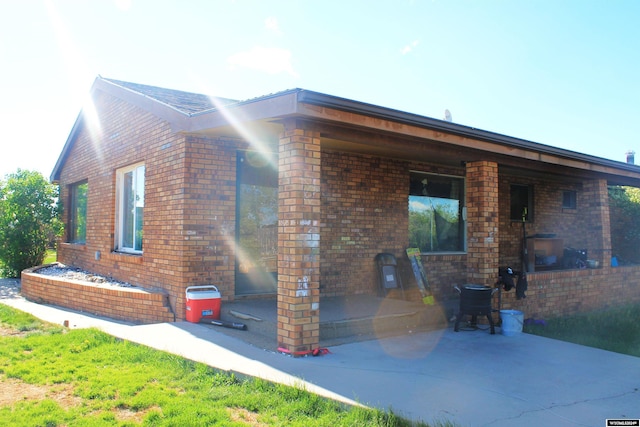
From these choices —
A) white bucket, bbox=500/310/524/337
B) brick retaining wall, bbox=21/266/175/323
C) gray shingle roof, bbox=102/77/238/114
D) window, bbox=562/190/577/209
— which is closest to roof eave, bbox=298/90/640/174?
white bucket, bbox=500/310/524/337

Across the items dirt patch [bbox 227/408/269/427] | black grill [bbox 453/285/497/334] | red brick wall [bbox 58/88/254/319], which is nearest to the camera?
dirt patch [bbox 227/408/269/427]

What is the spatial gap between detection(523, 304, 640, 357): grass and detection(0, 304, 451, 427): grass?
4638 mm

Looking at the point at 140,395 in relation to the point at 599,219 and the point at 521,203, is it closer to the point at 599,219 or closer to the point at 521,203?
the point at 599,219

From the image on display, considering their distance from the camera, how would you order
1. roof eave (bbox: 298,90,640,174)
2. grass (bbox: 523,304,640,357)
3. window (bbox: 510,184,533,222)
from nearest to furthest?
roof eave (bbox: 298,90,640,174), grass (bbox: 523,304,640,357), window (bbox: 510,184,533,222)

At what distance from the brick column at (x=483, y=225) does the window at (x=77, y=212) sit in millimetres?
10000

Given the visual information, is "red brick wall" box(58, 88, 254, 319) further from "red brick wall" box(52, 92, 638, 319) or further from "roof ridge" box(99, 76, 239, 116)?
"roof ridge" box(99, 76, 239, 116)

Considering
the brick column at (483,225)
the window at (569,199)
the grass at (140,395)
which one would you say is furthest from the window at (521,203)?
the grass at (140,395)

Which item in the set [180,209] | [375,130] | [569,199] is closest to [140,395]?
[180,209]

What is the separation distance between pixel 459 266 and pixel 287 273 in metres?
5.86

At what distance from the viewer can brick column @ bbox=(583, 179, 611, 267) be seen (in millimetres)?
9664

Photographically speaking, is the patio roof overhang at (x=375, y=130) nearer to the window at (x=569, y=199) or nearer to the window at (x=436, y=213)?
the window at (x=436, y=213)

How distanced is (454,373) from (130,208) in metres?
7.06

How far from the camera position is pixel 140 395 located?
4168mm

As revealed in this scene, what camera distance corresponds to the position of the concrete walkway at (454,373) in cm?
386
